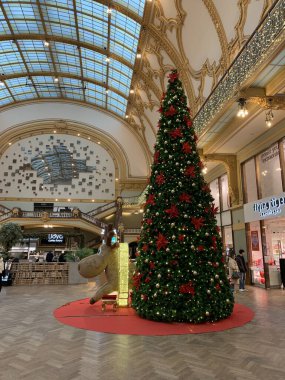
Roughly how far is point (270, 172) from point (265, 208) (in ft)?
4.48

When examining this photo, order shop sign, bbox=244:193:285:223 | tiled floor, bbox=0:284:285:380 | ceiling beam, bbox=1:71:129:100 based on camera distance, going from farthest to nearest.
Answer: ceiling beam, bbox=1:71:129:100, shop sign, bbox=244:193:285:223, tiled floor, bbox=0:284:285:380

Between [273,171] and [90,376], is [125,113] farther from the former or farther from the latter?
[90,376]

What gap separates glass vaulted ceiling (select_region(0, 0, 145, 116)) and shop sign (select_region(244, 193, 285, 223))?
1018cm

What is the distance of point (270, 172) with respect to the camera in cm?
1023

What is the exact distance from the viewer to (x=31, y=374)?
295 cm

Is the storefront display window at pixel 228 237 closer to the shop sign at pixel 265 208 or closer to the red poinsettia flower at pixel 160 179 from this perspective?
the shop sign at pixel 265 208

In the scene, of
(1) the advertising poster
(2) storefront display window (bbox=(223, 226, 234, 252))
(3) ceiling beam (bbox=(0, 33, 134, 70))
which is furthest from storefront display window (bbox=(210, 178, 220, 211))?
(3) ceiling beam (bbox=(0, 33, 134, 70))

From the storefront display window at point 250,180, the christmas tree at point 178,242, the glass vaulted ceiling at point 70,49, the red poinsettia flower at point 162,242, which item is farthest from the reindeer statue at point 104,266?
the glass vaulted ceiling at point 70,49

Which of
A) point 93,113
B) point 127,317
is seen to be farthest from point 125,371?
point 93,113

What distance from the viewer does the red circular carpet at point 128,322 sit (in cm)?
459

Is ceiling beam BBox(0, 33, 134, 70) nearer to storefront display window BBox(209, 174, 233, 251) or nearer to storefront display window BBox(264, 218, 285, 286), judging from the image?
storefront display window BBox(209, 174, 233, 251)

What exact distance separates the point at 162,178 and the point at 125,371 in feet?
11.1

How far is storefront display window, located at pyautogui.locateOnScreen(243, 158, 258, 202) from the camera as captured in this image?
1122 centimetres

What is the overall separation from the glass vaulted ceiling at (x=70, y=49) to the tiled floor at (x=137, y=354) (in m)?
14.1
